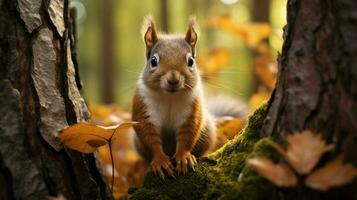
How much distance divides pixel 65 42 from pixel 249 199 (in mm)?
994

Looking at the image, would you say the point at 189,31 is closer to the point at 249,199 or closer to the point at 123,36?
the point at 249,199

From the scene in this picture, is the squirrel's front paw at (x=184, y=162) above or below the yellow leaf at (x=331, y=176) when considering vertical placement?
below

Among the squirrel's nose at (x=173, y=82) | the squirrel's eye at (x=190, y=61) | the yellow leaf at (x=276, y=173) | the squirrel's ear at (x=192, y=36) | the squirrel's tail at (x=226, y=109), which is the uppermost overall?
the squirrel's ear at (x=192, y=36)

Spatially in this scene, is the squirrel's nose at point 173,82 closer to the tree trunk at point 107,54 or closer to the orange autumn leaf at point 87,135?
the orange autumn leaf at point 87,135

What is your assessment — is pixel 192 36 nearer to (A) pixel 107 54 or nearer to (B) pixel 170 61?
(B) pixel 170 61

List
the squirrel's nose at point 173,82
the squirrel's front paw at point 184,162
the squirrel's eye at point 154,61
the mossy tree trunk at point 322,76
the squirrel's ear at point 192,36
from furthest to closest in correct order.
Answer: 1. the squirrel's ear at point 192,36
2. the squirrel's eye at point 154,61
3. the squirrel's nose at point 173,82
4. the squirrel's front paw at point 184,162
5. the mossy tree trunk at point 322,76

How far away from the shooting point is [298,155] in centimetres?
145

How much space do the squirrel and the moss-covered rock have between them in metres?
0.27

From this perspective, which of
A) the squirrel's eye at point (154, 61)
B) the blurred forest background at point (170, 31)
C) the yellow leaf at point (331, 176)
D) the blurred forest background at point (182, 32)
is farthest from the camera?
the blurred forest background at point (182, 32)

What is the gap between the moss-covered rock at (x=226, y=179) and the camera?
1.72 meters

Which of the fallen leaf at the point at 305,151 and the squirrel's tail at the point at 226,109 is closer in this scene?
the fallen leaf at the point at 305,151

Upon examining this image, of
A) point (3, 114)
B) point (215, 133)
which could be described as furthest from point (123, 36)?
point (3, 114)

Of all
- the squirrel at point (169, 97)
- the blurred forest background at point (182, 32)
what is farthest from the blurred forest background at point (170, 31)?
the squirrel at point (169, 97)

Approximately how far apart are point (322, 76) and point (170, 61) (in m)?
1.03
